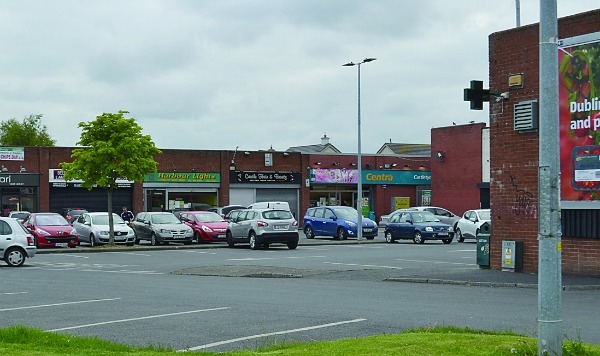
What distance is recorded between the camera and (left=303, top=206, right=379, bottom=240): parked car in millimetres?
44000

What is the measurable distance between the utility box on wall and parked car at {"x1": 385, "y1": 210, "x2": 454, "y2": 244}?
60.1 ft

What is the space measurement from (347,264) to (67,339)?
17268 millimetres

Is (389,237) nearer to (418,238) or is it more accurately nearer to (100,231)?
(418,238)

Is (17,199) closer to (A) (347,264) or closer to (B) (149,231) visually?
(B) (149,231)

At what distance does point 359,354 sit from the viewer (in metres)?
8.34

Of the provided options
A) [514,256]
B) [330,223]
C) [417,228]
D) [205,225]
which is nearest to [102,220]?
[205,225]

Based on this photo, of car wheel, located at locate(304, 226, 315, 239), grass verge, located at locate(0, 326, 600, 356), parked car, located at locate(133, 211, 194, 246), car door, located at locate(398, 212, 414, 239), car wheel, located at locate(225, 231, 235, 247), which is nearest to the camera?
grass verge, located at locate(0, 326, 600, 356)

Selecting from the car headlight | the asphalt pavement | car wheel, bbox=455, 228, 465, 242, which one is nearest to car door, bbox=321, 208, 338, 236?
car wheel, bbox=455, 228, 465, 242

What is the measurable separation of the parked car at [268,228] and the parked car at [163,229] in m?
3.92

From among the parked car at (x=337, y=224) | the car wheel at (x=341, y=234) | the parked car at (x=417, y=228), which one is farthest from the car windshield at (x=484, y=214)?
the car wheel at (x=341, y=234)

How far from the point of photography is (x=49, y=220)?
38375 mm

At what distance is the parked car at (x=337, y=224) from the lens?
144 feet

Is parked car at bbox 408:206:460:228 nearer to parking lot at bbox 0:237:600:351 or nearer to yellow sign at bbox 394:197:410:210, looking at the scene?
parking lot at bbox 0:237:600:351

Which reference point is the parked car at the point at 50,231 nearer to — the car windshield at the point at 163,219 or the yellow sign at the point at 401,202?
the car windshield at the point at 163,219
